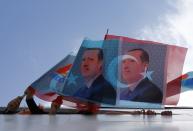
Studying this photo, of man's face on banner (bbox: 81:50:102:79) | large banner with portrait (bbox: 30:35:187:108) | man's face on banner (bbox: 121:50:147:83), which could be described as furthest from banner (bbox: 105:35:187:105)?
man's face on banner (bbox: 81:50:102:79)

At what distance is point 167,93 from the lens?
1614 centimetres

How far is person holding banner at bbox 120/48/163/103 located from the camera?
15.4 meters

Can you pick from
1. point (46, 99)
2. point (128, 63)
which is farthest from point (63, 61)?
point (128, 63)

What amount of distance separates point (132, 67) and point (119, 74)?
2.45 feet

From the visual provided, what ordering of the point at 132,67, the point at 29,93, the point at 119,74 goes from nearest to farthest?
the point at 29,93, the point at 119,74, the point at 132,67

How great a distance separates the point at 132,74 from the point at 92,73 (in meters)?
1.60

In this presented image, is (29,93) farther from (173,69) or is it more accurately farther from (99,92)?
(173,69)

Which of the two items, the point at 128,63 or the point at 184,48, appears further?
the point at 184,48

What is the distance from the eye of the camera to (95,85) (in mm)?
14570

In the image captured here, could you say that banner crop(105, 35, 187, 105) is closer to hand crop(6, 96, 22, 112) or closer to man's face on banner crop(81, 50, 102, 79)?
man's face on banner crop(81, 50, 102, 79)

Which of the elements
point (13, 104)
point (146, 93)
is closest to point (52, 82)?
point (146, 93)

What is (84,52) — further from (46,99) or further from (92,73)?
(46,99)

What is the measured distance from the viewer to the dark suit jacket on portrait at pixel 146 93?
15.5m

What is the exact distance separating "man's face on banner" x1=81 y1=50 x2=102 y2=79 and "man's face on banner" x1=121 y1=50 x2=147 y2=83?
0.97 metres
